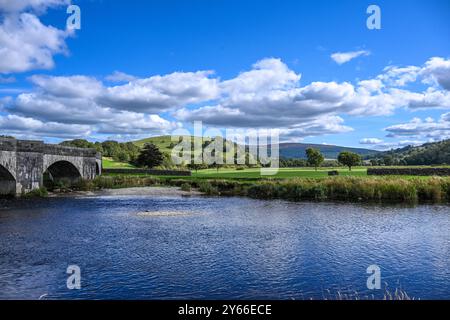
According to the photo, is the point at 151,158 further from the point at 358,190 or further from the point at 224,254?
the point at 224,254

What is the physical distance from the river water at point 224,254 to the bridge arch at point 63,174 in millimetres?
27807

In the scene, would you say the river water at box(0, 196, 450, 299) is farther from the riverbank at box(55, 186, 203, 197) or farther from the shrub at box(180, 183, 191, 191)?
the shrub at box(180, 183, 191, 191)

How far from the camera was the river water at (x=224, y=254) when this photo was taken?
15.0 metres

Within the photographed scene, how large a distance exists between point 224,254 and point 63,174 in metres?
54.1

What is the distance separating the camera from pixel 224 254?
791 inches

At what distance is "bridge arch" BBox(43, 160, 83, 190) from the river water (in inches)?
1095

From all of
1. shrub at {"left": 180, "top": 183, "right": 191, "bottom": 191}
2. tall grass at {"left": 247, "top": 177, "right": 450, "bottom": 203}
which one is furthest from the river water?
shrub at {"left": 180, "top": 183, "right": 191, "bottom": 191}

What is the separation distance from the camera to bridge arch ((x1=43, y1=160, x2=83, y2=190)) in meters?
62.2

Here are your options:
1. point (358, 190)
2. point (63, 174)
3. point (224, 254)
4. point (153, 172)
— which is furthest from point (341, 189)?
point (153, 172)

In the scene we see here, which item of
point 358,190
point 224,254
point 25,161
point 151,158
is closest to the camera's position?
point 224,254

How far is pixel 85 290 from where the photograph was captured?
1479 centimetres

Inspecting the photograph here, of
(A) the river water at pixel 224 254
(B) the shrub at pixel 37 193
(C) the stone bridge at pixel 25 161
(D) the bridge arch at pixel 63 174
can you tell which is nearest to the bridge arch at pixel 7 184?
(C) the stone bridge at pixel 25 161

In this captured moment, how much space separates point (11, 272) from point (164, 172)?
68412 mm
